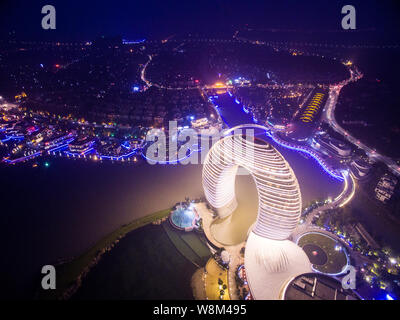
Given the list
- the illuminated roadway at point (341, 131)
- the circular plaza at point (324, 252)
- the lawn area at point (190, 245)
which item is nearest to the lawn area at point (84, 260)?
the lawn area at point (190, 245)

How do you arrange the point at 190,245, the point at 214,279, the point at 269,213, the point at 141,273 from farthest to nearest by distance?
1. the point at 190,245
2. the point at 141,273
3. the point at 214,279
4. the point at 269,213

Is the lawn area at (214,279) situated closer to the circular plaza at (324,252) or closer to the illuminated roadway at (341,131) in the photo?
the circular plaza at (324,252)

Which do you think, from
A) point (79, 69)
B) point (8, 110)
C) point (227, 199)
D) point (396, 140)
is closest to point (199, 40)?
point (79, 69)

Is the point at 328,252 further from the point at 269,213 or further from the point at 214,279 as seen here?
the point at 214,279

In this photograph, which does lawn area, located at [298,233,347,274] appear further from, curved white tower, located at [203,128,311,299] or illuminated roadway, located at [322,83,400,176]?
illuminated roadway, located at [322,83,400,176]

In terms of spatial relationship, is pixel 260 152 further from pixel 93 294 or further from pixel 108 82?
Result: pixel 108 82

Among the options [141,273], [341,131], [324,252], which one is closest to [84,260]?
[141,273]

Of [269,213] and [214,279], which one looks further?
[214,279]
